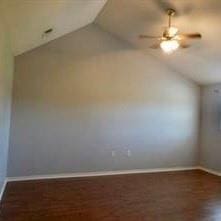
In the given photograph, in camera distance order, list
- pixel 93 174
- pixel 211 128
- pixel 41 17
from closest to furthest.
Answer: pixel 41 17 < pixel 93 174 < pixel 211 128

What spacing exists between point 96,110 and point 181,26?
2.49m

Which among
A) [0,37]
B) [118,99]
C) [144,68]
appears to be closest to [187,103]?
[144,68]

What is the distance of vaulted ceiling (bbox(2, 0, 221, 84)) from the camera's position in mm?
3486

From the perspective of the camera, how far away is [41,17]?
3.63 m

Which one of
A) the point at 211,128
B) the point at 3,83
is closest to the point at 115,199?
the point at 3,83

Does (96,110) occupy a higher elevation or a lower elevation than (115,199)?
higher

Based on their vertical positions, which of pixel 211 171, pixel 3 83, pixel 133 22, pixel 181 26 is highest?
pixel 133 22

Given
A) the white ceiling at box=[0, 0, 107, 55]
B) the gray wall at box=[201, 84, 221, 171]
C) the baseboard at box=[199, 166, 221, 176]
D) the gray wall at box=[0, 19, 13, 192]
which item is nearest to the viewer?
the white ceiling at box=[0, 0, 107, 55]

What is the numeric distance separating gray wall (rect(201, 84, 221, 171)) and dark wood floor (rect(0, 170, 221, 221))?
0.79 m

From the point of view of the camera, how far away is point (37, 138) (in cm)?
535

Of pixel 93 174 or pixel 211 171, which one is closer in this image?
pixel 93 174

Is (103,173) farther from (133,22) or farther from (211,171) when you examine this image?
(133,22)

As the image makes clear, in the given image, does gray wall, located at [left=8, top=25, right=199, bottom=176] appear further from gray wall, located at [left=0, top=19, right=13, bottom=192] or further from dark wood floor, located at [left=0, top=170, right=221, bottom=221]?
gray wall, located at [left=0, top=19, right=13, bottom=192]

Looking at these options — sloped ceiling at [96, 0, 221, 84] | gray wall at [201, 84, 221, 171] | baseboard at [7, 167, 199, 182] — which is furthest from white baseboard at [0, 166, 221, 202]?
sloped ceiling at [96, 0, 221, 84]
